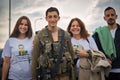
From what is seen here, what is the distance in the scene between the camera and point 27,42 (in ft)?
9.19

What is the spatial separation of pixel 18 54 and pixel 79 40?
0.76 m

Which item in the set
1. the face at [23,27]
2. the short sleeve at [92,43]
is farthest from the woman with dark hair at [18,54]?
the short sleeve at [92,43]

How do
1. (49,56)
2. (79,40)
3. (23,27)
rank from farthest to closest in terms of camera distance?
(79,40) < (23,27) < (49,56)

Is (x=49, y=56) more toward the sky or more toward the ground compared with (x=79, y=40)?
more toward the ground

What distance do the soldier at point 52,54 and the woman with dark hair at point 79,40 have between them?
0.84 feet

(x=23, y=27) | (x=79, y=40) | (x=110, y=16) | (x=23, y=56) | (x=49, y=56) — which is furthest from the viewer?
(x=110, y=16)

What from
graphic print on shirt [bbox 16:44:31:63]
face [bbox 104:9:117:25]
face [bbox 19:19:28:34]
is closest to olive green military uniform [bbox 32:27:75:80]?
graphic print on shirt [bbox 16:44:31:63]

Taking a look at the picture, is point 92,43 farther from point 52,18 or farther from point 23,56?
point 23,56

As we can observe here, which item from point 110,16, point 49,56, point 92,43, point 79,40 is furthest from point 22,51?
point 110,16

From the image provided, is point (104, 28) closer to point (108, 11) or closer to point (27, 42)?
point (108, 11)

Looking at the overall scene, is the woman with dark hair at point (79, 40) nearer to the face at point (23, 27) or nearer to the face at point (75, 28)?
the face at point (75, 28)

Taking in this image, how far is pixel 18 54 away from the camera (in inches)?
107

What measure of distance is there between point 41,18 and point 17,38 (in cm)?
245

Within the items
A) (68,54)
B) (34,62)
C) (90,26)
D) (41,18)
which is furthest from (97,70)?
(41,18)
